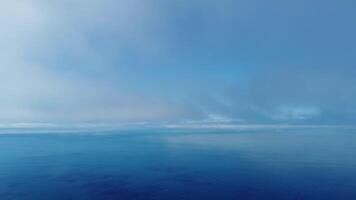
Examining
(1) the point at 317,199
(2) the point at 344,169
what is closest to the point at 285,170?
(2) the point at 344,169

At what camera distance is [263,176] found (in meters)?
67.4

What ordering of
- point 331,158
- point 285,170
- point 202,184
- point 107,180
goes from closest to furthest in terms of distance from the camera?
point 202,184, point 107,180, point 285,170, point 331,158

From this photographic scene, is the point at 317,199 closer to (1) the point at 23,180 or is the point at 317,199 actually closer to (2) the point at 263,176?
(2) the point at 263,176

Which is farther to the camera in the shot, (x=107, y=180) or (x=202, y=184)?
(x=107, y=180)

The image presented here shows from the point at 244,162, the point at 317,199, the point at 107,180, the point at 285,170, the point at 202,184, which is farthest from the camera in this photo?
the point at 244,162

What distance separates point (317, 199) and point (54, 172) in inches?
2331

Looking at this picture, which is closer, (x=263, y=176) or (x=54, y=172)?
(x=263, y=176)

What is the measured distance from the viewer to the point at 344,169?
76.4 metres

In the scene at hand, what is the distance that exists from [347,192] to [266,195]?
1547cm

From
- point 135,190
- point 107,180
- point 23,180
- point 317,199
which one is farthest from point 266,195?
point 23,180

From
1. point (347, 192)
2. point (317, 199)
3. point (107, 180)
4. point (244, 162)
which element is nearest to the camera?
point (317, 199)

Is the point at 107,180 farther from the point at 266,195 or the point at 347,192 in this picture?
the point at 347,192

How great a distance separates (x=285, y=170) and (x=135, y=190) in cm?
3911

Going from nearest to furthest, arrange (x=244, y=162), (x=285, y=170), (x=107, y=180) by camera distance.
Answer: (x=107, y=180)
(x=285, y=170)
(x=244, y=162)
